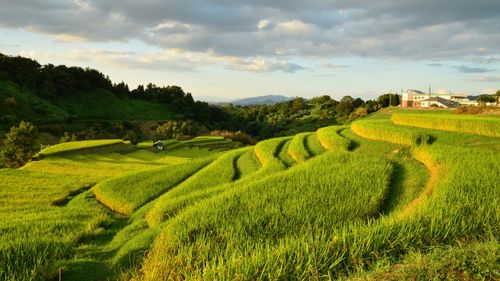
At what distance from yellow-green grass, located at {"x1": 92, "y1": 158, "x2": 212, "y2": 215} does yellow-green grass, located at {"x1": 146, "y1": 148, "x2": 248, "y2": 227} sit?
0.88 meters

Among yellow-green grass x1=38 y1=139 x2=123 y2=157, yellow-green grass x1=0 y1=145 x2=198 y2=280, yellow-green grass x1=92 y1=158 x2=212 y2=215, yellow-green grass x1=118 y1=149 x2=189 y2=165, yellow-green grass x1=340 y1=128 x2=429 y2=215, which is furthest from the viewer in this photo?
yellow-green grass x1=118 y1=149 x2=189 y2=165

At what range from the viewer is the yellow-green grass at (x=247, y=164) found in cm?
1650

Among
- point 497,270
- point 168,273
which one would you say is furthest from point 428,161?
point 168,273

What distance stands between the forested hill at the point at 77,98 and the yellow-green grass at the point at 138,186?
3594cm

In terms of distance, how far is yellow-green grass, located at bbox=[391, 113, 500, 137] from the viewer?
14.0m

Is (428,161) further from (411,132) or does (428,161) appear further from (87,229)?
(87,229)

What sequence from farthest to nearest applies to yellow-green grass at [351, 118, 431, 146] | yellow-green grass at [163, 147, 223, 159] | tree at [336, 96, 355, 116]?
1. tree at [336, 96, 355, 116]
2. yellow-green grass at [163, 147, 223, 159]
3. yellow-green grass at [351, 118, 431, 146]

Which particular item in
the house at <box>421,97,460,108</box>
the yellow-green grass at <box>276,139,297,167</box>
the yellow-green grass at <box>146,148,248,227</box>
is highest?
the house at <box>421,97,460,108</box>

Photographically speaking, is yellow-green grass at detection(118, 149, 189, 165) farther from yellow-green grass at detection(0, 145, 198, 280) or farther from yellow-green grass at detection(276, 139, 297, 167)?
yellow-green grass at detection(276, 139, 297, 167)

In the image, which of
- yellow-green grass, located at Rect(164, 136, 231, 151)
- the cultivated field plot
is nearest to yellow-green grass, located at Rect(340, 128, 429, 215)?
the cultivated field plot

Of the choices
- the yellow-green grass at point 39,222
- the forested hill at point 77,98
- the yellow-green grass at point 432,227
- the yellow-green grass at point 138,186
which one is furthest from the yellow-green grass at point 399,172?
the forested hill at point 77,98

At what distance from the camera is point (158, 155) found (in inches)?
1231

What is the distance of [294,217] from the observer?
817 centimetres

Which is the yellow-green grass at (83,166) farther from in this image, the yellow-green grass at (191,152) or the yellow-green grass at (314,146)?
the yellow-green grass at (314,146)
